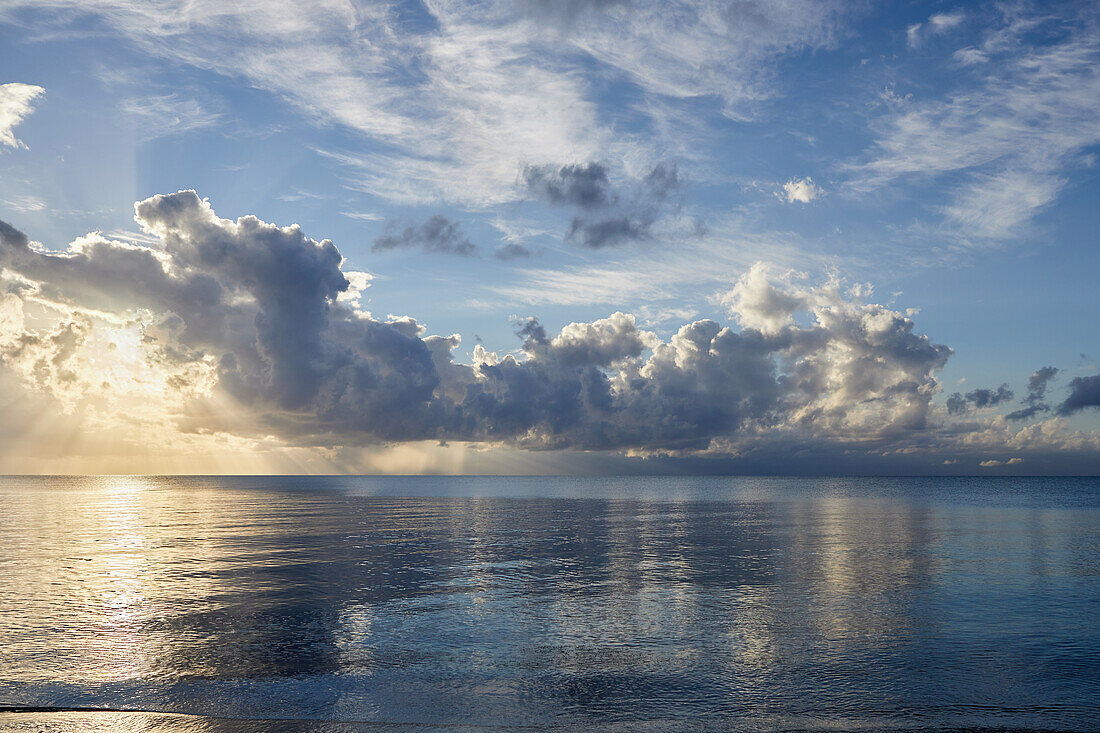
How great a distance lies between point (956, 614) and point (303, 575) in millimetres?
36986

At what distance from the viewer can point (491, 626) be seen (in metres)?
30.3

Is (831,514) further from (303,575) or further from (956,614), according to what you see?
(303,575)

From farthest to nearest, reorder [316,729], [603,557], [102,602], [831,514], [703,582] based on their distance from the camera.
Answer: [831,514] → [603,557] → [703,582] → [102,602] → [316,729]

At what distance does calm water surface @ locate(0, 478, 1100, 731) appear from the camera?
20.0m

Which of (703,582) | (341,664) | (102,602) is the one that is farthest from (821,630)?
(102,602)

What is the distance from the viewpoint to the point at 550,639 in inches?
1104

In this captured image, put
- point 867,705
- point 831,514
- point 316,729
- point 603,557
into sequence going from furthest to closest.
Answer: point 831,514
point 603,557
point 867,705
point 316,729

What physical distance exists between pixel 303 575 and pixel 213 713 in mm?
26097

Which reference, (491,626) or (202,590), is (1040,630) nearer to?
(491,626)

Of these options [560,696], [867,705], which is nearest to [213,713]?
[560,696]

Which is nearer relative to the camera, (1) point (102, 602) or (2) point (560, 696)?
(2) point (560, 696)

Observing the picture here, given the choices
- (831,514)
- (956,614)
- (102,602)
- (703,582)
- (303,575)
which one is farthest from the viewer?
(831,514)

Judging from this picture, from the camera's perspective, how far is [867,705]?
20.8 metres

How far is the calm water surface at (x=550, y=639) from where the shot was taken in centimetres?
2005
